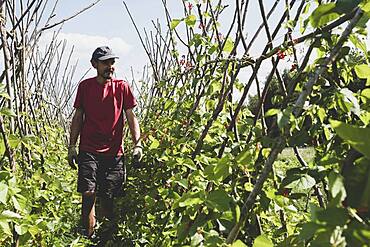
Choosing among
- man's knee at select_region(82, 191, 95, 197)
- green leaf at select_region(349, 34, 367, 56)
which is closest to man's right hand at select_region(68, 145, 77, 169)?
man's knee at select_region(82, 191, 95, 197)

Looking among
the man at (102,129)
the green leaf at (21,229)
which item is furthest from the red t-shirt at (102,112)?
the green leaf at (21,229)

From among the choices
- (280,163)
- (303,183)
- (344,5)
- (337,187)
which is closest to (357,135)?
(337,187)

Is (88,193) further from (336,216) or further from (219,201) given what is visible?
(336,216)

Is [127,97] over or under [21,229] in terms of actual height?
under

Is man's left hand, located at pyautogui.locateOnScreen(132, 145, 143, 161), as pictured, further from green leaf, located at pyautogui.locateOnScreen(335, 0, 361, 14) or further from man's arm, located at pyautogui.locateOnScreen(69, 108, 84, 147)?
green leaf, located at pyautogui.locateOnScreen(335, 0, 361, 14)

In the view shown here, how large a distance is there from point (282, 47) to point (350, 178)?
696 millimetres

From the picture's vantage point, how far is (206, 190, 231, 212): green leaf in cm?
101

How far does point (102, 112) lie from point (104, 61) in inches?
13.1

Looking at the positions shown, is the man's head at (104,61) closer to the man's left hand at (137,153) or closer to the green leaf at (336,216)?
the man's left hand at (137,153)

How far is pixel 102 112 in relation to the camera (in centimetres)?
359

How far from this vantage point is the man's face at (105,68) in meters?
3.58

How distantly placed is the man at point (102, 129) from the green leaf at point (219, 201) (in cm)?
253

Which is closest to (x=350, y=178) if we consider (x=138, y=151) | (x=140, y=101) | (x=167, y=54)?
(x=138, y=151)

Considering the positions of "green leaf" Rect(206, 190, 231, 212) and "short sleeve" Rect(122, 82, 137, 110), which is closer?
"green leaf" Rect(206, 190, 231, 212)
